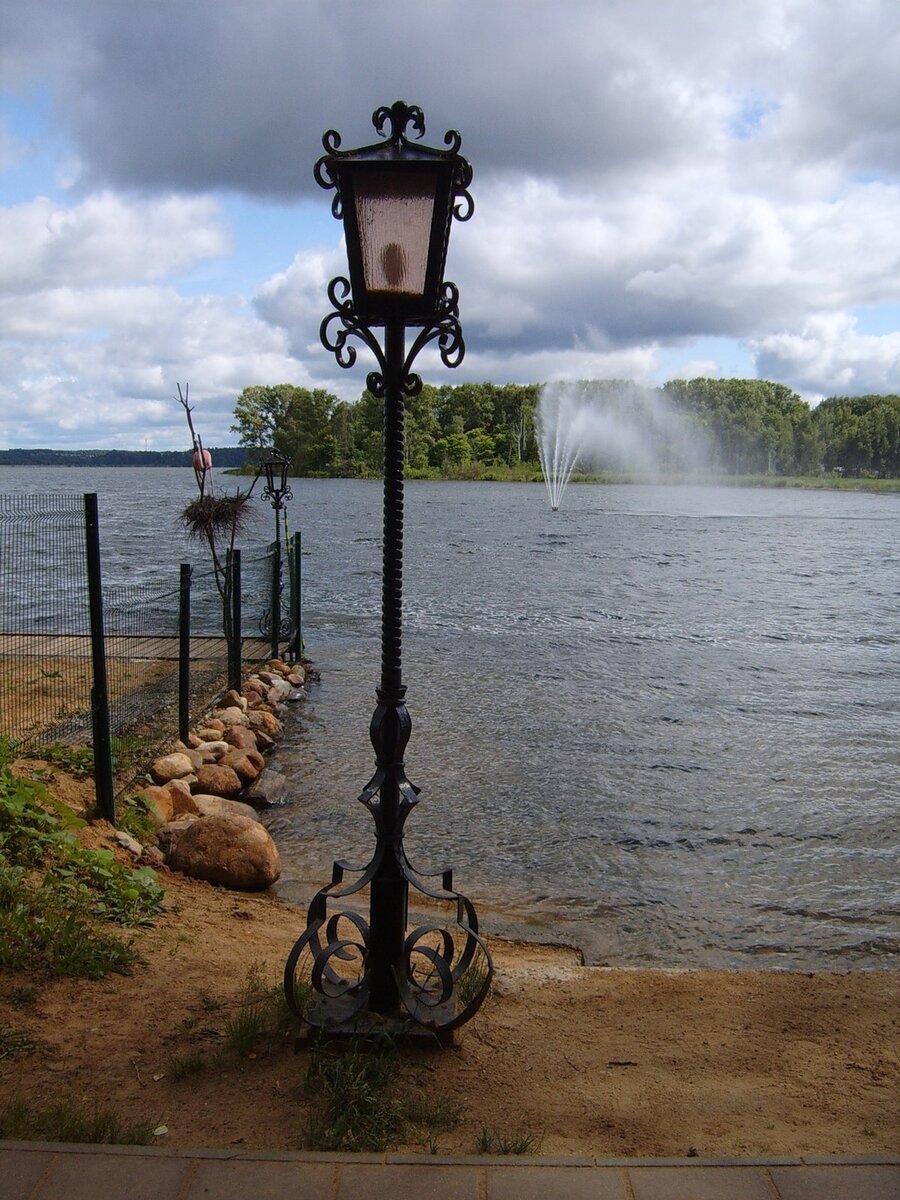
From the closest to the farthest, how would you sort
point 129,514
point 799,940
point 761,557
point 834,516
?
point 799,940, point 761,557, point 129,514, point 834,516

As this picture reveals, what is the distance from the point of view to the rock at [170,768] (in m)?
8.79

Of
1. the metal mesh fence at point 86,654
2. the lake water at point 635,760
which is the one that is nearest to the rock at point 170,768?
the metal mesh fence at point 86,654

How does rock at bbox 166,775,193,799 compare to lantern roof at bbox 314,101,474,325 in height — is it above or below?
below

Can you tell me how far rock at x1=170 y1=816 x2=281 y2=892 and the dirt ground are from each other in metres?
1.45

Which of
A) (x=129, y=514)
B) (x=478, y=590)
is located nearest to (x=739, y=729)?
(x=478, y=590)

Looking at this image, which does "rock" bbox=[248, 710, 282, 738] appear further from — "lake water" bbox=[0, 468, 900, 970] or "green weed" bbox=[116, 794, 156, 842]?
"green weed" bbox=[116, 794, 156, 842]

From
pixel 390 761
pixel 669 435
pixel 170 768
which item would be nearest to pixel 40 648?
pixel 170 768

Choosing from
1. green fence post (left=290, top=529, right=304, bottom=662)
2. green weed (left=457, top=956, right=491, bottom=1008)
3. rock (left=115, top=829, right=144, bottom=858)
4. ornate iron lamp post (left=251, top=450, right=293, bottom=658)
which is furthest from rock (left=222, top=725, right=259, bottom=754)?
green weed (left=457, top=956, right=491, bottom=1008)

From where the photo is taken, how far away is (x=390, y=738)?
4301 mm

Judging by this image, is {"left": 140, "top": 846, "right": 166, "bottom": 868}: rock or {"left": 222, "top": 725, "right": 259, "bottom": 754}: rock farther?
{"left": 222, "top": 725, "right": 259, "bottom": 754}: rock

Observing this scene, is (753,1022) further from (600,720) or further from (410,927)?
(600,720)

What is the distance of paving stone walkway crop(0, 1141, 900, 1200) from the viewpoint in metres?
3.11

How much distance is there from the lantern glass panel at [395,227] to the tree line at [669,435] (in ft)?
394

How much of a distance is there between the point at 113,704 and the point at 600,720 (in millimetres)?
6472
